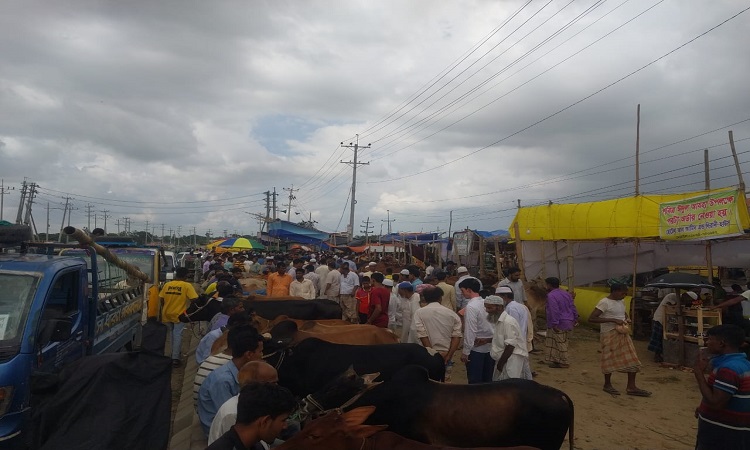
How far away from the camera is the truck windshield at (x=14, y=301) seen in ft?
15.0

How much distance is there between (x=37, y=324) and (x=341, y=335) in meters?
3.19

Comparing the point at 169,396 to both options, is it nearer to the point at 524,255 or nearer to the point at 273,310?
the point at 273,310

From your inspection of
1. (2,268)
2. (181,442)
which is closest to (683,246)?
(181,442)

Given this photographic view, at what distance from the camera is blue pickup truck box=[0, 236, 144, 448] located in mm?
4305

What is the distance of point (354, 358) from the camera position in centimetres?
537

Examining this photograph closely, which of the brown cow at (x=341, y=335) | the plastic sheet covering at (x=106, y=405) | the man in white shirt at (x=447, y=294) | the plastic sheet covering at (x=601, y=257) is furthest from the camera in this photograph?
the plastic sheet covering at (x=601, y=257)

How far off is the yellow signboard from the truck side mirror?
10875mm

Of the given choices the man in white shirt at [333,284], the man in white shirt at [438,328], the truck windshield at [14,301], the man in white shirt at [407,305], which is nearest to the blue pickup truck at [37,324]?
the truck windshield at [14,301]

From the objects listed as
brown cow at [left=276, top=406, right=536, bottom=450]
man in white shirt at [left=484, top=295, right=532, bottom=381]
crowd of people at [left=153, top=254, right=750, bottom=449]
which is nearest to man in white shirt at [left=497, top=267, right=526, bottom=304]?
crowd of people at [left=153, top=254, right=750, bottom=449]

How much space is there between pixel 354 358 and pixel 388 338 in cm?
152

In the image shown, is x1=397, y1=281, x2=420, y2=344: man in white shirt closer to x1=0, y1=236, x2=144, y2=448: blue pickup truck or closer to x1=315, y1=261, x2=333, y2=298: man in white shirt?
x1=0, y1=236, x2=144, y2=448: blue pickup truck

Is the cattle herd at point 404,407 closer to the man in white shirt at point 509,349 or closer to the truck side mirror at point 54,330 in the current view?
the man in white shirt at point 509,349

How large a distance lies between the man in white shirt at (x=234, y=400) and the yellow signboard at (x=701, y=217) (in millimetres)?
9973

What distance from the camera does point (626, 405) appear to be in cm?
804
